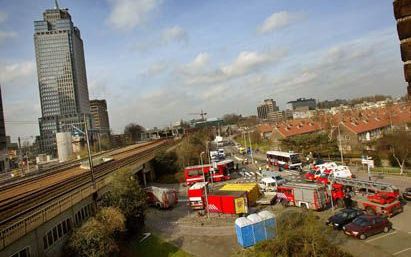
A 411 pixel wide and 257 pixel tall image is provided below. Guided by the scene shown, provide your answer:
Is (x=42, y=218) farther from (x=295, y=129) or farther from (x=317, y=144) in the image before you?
(x=295, y=129)

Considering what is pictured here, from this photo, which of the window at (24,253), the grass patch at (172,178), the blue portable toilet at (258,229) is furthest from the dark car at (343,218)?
the grass patch at (172,178)

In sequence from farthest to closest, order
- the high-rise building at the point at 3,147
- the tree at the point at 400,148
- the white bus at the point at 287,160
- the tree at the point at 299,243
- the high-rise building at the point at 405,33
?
the high-rise building at the point at 3,147, the white bus at the point at 287,160, the tree at the point at 400,148, the tree at the point at 299,243, the high-rise building at the point at 405,33

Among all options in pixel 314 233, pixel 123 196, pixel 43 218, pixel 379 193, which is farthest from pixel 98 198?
pixel 379 193

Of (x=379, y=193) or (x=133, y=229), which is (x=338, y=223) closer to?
(x=379, y=193)

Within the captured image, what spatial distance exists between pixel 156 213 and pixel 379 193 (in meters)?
19.8

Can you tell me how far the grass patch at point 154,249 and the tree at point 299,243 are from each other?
308 inches

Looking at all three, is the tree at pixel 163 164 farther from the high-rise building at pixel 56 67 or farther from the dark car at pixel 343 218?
the high-rise building at pixel 56 67

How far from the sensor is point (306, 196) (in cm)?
2773

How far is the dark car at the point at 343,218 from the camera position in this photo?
23.1 metres

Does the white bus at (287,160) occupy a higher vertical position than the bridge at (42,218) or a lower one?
lower

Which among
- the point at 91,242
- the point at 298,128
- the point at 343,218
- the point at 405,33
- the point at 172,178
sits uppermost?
the point at 405,33

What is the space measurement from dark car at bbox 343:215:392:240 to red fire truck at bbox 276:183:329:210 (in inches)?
203

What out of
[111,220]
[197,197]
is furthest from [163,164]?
[111,220]

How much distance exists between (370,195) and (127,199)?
18.8 meters
